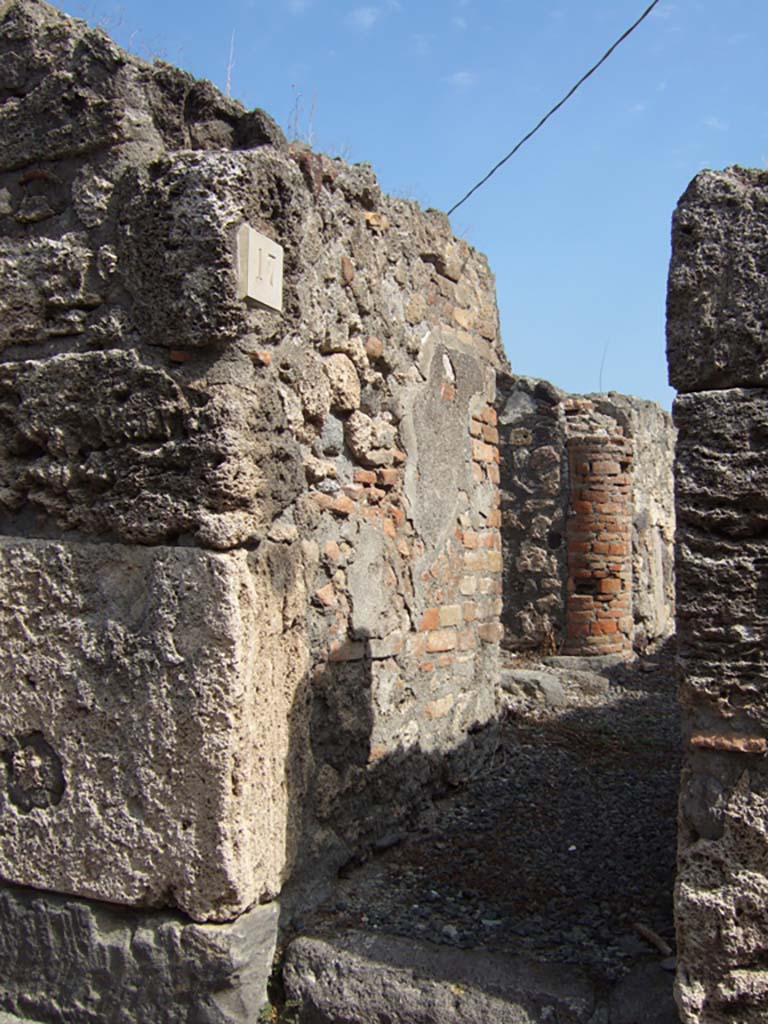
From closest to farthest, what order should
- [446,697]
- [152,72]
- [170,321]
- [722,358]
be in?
[722,358] → [170,321] → [152,72] → [446,697]

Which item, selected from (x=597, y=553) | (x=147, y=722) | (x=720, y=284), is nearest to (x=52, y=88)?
(x=147, y=722)

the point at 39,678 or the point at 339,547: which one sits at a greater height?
the point at 339,547

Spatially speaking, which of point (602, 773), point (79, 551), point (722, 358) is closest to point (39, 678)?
point (79, 551)

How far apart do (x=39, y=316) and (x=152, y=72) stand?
0.72 meters

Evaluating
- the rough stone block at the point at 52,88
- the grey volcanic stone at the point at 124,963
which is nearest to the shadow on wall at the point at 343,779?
the grey volcanic stone at the point at 124,963

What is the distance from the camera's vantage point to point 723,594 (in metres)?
2.11

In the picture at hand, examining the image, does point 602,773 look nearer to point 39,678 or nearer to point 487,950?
point 487,950

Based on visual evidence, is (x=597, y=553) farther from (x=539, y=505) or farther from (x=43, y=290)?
(x=43, y=290)

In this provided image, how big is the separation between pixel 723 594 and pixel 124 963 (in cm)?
176

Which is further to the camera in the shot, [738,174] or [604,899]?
[604,899]

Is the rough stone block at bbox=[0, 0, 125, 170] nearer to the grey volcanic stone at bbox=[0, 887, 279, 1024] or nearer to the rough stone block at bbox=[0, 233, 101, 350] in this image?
the rough stone block at bbox=[0, 233, 101, 350]

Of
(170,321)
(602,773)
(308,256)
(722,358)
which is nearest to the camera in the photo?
(722,358)

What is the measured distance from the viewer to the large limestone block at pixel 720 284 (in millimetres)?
2111

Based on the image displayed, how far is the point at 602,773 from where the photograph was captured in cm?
480
